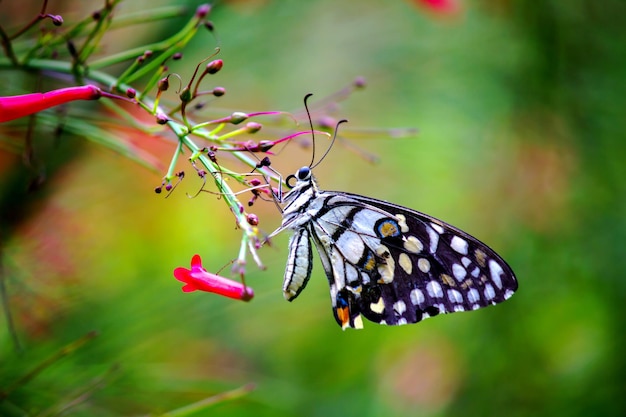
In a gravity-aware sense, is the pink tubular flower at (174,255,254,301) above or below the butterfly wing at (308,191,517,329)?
below

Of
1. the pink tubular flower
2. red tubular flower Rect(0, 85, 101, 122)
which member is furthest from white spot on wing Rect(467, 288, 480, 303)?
red tubular flower Rect(0, 85, 101, 122)

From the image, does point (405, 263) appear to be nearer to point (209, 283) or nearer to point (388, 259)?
point (388, 259)

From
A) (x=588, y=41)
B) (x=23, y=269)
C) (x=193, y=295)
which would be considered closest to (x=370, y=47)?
(x=588, y=41)

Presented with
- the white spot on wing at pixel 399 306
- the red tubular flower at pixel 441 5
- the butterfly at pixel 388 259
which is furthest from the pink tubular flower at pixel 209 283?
the red tubular flower at pixel 441 5

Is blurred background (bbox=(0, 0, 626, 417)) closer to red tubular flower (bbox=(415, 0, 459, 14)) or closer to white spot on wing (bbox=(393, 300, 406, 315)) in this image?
red tubular flower (bbox=(415, 0, 459, 14))

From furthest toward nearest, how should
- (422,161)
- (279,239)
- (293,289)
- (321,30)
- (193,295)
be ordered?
(321,30), (422,161), (279,239), (193,295), (293,289)

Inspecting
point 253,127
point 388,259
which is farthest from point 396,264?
point 253,127

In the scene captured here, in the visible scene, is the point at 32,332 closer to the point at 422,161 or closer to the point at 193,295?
the point at 193,295
